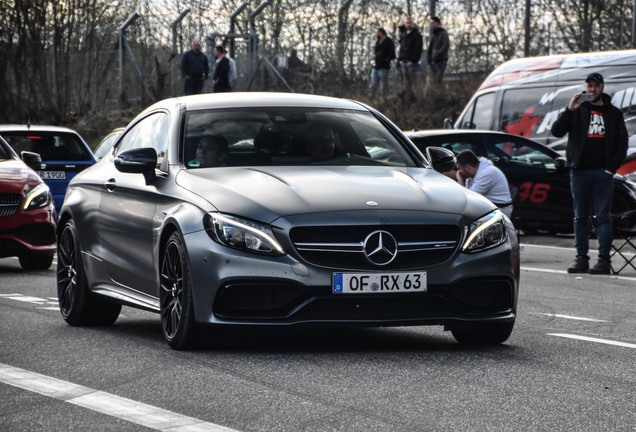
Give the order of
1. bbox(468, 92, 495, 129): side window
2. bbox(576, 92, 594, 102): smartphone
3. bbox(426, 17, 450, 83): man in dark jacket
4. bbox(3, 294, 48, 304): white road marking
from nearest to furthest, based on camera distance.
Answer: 1. bbox(3, 294, 48, 304): white road marking
2. bbox(576, 92, 594, 102): smartphone
3. bbox(468, 92, 495, 129): side window
4. bbox(426, 17, 450, 83): man in dark jacket

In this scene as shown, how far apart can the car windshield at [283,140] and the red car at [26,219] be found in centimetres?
593

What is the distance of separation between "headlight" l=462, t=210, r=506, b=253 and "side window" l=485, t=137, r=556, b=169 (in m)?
10.4

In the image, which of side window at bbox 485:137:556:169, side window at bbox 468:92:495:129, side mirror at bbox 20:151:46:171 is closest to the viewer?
side mirror at bbox 20:151:46:171

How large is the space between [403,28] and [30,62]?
1382cm

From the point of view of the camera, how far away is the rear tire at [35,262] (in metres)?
14.2

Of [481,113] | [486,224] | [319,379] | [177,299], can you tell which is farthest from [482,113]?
[319,379]

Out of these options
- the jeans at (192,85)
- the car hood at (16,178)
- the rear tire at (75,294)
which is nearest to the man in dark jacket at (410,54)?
the jeans at (192,85)

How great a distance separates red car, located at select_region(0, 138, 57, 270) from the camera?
1384cm

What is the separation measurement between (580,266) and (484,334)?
667 centimetres

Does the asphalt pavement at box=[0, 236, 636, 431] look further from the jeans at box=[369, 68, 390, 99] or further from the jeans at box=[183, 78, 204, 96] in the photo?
the jeans at box=[369, 68, 390, 99]

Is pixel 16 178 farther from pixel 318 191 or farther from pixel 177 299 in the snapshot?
pixel 318 191

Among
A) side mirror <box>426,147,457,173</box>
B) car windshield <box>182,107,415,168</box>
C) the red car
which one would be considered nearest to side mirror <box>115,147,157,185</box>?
car windshield <box>182,107,415,168</box>

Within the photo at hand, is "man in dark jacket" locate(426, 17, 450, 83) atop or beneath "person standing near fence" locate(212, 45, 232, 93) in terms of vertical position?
atop

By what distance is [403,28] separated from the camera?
94.6 feet
